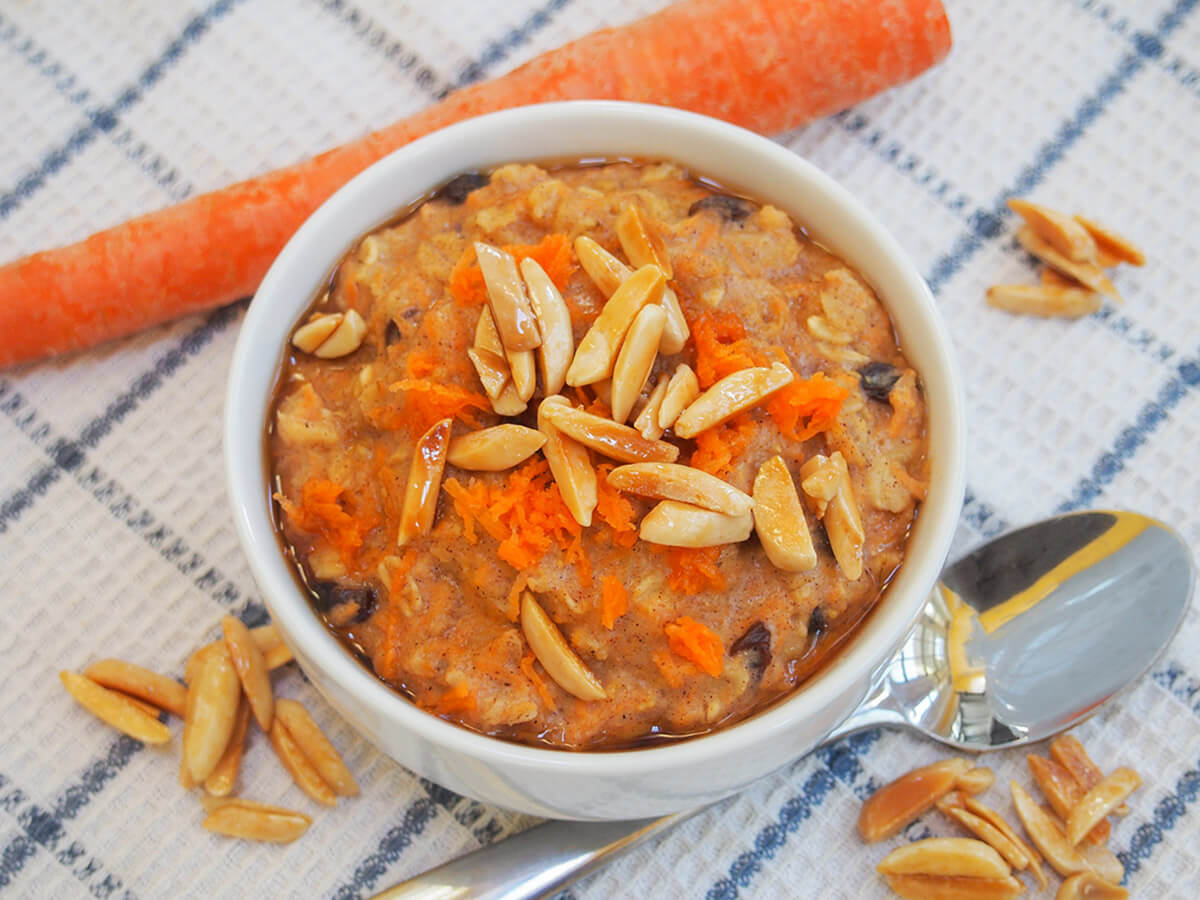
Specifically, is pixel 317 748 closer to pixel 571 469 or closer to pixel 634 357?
pixel 571 469

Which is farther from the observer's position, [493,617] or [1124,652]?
[1124,652]

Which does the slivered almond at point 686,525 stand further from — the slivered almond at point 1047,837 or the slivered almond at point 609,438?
the slivered almond at point 1047,837

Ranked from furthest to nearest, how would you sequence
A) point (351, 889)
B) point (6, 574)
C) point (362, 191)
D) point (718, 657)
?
point (6, 574), point (351, 889), point (362, 191), point (718, 657)

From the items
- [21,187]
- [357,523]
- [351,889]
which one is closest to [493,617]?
[357,523]

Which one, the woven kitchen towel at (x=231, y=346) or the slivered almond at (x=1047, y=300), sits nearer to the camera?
the woven kitchen towel at (x=231, y=346)

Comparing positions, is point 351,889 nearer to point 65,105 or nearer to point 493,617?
point 493,617

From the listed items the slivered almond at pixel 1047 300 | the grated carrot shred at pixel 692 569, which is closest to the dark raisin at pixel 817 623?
the grated carrot shred at pixel 692 569
